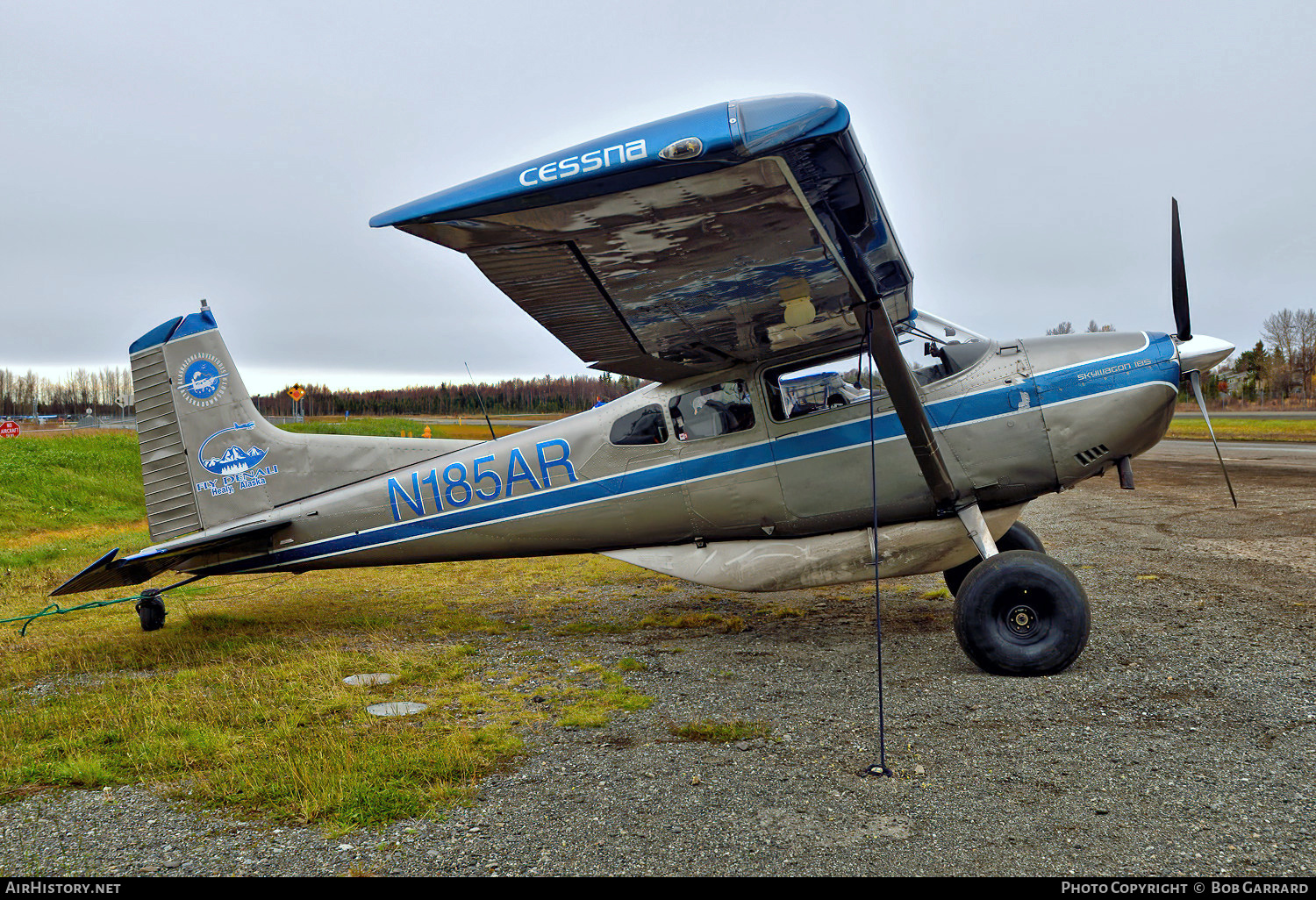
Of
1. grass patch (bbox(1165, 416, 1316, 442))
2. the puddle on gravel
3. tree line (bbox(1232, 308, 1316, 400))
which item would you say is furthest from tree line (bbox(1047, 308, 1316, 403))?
the puddle on gravel

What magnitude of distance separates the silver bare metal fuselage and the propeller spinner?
142 mm

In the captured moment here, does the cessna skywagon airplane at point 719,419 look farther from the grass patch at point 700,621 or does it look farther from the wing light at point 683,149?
the grass patch at point 700,621

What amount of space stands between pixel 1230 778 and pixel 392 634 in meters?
6.01

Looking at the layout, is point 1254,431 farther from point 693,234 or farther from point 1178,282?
point 693,234

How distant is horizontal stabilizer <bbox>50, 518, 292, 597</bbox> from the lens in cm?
652

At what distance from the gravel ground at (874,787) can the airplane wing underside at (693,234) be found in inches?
97.8

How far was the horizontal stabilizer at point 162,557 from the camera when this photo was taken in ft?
21.4

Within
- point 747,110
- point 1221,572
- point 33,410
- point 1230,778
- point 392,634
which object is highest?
point 33,410

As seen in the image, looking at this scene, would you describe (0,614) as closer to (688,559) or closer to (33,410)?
(688,559)

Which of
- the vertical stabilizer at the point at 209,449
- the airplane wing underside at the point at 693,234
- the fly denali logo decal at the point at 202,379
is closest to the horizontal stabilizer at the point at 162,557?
the vertical stabilizer at the point at 209,449

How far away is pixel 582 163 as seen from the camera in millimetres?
3285

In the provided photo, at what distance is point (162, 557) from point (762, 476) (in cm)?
530

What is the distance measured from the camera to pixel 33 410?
99625 millimetres
